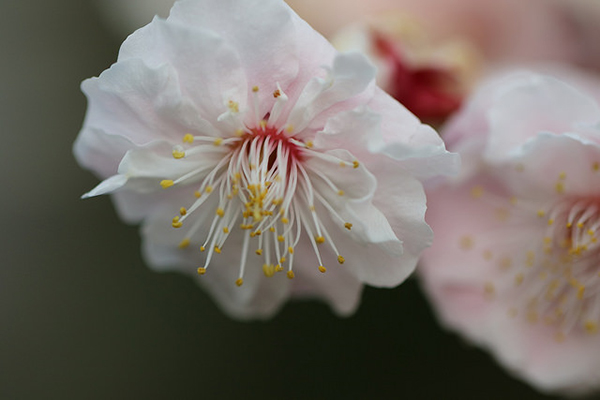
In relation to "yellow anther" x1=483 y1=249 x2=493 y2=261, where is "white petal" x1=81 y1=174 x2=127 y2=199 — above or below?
above

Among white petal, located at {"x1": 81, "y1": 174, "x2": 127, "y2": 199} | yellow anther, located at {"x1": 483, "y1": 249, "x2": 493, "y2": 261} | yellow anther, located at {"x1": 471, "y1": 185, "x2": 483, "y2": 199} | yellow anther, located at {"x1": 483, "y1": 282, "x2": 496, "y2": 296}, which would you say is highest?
white petal, located at {"x1": 81, "y1": 174, "x2": 127, "y2": 199}

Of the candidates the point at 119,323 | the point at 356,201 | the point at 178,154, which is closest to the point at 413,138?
the point at 356,201

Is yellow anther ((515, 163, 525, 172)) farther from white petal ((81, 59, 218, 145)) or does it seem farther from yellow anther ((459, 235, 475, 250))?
white petal ((81, 59, 218, 145))

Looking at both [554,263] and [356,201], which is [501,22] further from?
[356,201]

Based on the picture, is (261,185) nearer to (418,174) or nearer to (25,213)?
(418,174)

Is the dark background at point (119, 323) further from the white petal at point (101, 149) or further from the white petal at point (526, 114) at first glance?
the white petal at point (101, 149)

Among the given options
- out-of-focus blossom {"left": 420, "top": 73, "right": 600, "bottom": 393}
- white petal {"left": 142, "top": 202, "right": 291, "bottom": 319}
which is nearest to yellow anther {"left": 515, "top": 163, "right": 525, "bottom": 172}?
out-of-focus blossom {"left": 420, "top": 73, "right": 600, "bottom": 393}

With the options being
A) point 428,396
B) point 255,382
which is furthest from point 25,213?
point 428,396
